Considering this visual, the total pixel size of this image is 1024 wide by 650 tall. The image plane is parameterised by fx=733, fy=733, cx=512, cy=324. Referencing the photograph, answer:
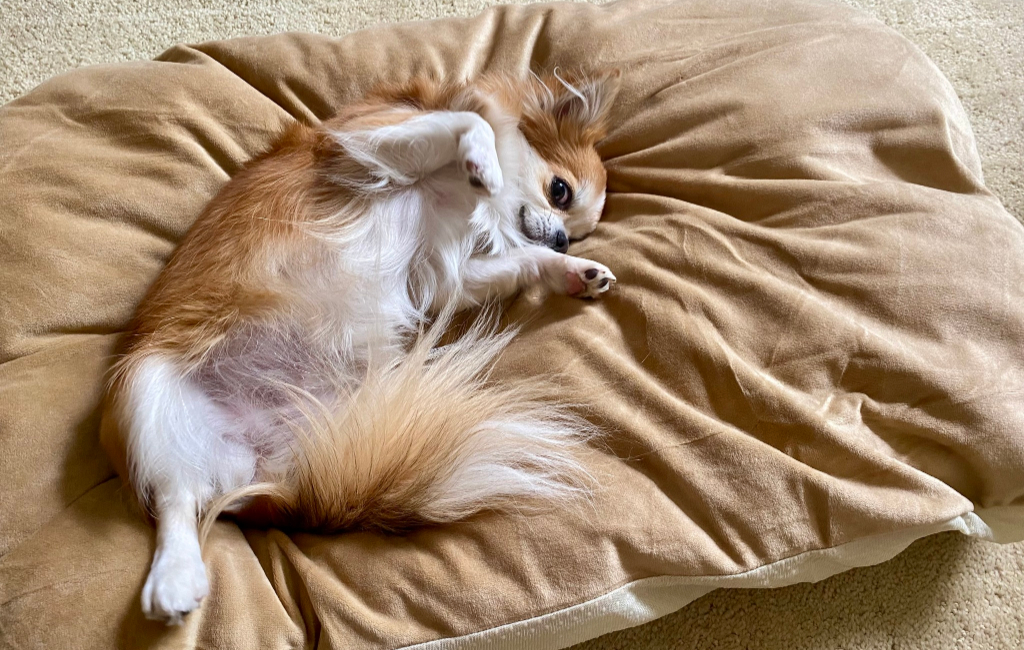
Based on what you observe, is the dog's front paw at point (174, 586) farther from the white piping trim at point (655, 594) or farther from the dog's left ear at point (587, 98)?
the dog's left ear at point (587, 98)

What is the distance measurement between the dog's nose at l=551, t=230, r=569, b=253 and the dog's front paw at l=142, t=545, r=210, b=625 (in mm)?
1014

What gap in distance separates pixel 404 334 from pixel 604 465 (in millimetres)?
570

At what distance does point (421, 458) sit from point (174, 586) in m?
0.46

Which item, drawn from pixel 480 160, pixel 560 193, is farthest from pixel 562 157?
pixel 480 160

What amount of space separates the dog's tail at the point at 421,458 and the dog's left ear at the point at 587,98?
0.74 metres

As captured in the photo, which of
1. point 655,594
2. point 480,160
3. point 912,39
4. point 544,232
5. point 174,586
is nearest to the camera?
point 174,586

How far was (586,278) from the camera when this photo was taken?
1.62 metres

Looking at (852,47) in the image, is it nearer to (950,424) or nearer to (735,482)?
(950,424)

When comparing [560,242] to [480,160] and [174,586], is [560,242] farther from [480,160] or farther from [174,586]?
[174,586]

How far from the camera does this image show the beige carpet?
5.18 feet

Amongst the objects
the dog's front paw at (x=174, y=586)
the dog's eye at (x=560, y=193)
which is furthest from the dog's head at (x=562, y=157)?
the dog's front paw at (x=174, y=586)

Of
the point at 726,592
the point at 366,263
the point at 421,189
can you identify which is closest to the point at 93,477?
the point at 366,263

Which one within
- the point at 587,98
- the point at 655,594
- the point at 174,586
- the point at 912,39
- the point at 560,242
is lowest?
the point at 655,594

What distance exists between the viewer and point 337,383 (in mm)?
1535
